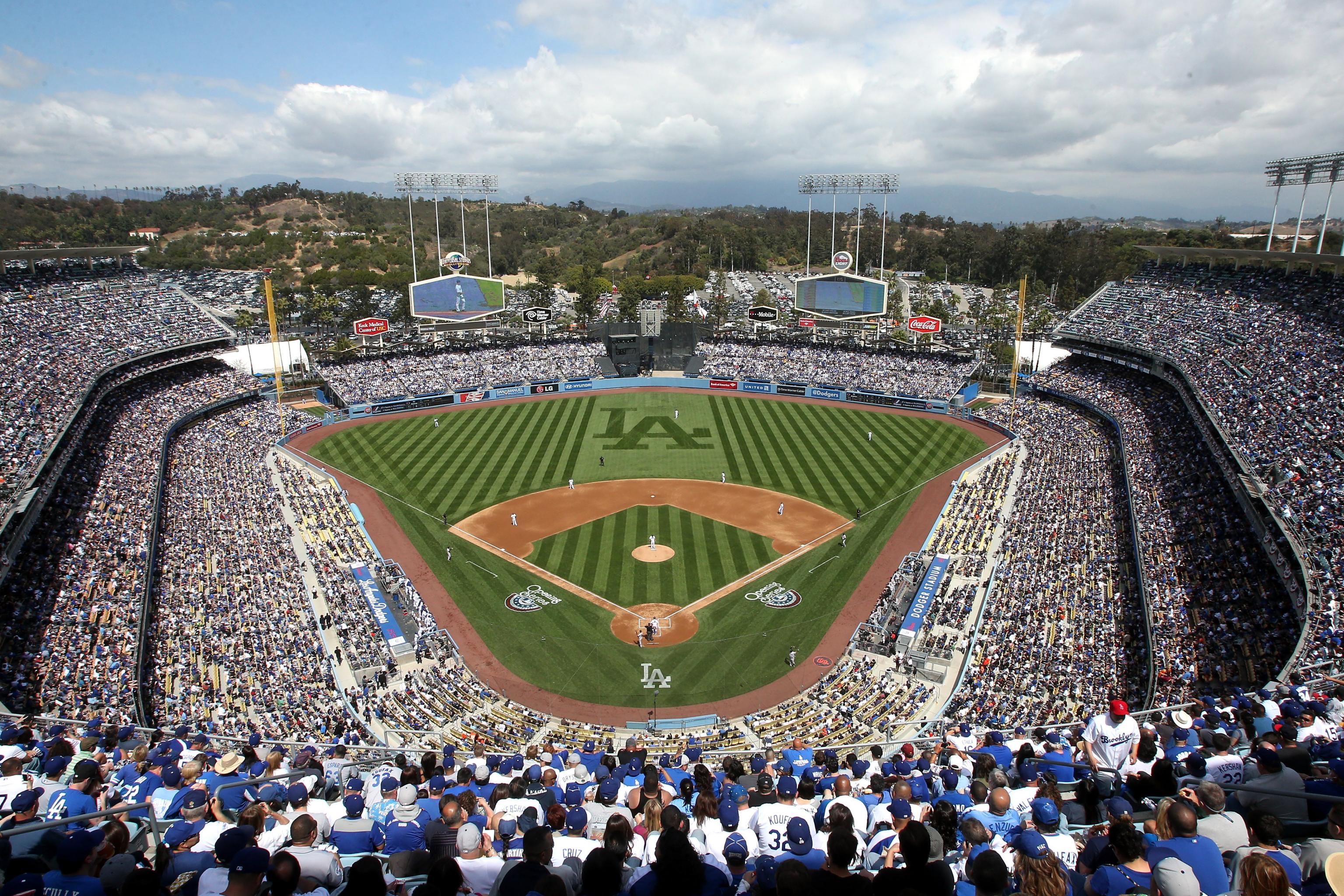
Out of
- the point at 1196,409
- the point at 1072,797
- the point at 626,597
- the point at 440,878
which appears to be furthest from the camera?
the point at 1196,409

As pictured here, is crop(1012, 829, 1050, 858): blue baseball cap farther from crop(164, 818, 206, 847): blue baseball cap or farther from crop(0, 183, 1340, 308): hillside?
crop(0, 183, 1340, 308): hillside

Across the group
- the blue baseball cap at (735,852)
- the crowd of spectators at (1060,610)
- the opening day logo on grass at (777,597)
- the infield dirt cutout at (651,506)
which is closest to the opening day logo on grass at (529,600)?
the infield dirt cutout at (651,506)

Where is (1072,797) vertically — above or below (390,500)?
above

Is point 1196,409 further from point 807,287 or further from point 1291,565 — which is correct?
point 807,287

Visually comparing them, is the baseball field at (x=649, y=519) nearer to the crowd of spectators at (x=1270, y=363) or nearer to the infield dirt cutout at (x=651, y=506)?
the infield dirt cutout at (x=651, y=506)

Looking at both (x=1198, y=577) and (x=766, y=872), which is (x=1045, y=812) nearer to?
(x=766, y=872)

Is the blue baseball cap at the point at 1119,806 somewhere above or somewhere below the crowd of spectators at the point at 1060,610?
above

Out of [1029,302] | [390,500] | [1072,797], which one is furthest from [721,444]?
[1029,302]
